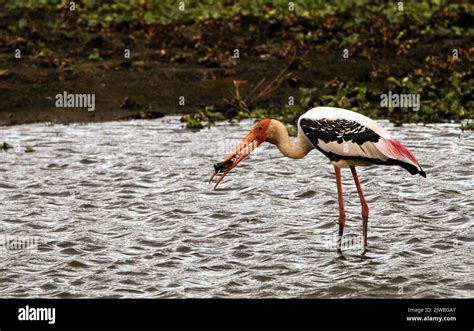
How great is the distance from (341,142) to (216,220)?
2.01 meters

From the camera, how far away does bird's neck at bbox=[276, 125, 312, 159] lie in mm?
11375

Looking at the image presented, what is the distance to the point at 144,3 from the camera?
23.5 meters

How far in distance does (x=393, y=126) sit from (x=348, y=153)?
6150mm

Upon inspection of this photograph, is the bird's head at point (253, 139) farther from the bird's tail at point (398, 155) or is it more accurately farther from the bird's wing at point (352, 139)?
the bird's tail at point (398, 155)

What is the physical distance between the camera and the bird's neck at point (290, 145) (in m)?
11.4

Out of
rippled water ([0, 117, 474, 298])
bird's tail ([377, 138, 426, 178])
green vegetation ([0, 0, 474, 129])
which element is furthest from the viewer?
green vegetation ([0, 0, 474, 129])
